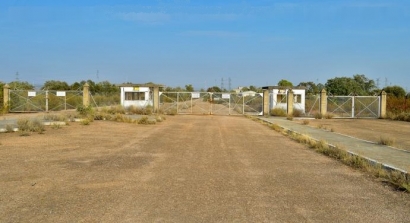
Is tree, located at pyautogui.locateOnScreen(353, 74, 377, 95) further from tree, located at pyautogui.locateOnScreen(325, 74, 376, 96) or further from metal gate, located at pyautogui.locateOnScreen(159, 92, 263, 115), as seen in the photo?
metal gate, located at pyautogui.locateOnScreen(159, 92, 263, 115)

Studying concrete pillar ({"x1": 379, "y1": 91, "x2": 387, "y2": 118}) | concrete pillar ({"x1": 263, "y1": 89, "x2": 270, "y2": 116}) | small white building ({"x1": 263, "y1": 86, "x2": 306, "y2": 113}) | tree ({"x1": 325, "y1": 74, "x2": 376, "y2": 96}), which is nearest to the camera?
concrete pillar ({"x1": 379, "y1": 91, "x2": 387, "y2": 118})

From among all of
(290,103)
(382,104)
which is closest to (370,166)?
(290,103)

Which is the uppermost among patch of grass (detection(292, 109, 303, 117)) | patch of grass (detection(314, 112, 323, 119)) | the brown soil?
patch of grass (detection(292, 109, 303, 117))

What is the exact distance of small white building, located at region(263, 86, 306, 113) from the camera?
48219 millimetres

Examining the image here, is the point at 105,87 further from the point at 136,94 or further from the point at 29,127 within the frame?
the point at 29,127

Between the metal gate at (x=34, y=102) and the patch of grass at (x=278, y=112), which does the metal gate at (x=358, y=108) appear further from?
the metal gate at (x=34, y=102)

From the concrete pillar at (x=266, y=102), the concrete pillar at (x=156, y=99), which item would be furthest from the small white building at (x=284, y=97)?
the concrete pillar at (x=156, y=99)

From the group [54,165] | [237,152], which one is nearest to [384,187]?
[237,152]

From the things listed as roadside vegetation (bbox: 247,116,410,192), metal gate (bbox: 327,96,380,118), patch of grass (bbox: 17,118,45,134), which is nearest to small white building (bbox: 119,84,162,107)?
metal gate (bbox: 327,96,380,118)

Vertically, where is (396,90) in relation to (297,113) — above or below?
above

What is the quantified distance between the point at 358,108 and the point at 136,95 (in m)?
26.6

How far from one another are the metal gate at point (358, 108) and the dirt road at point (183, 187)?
34472 millimetres

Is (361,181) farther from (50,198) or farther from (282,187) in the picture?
(50,198)

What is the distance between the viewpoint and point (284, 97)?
4878 cm
